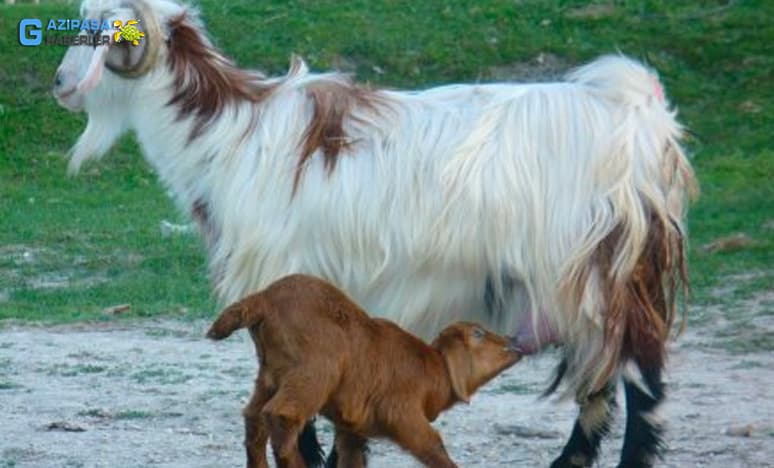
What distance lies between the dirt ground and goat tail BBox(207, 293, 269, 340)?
122cm

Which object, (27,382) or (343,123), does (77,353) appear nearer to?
(27,382)

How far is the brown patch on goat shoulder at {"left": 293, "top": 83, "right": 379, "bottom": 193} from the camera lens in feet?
21.1

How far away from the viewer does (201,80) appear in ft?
22.2

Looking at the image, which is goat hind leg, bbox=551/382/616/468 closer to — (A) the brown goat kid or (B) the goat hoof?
(B) the goat hoof

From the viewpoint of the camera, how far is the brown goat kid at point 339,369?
5754mm

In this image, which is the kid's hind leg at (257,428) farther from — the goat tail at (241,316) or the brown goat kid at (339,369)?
the goat tail at (241,316)

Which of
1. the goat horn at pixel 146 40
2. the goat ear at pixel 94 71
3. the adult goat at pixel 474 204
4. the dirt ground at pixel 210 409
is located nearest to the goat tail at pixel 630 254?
the adult goat at pixel 474 204

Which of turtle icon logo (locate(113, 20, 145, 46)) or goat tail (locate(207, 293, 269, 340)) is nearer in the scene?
goat tail (locate(207, 293, 269, 340))

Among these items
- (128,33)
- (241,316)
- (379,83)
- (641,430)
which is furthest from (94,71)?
(379,83)

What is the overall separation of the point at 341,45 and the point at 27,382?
34.3 ft

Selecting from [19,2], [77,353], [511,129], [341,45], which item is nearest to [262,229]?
[511,129]

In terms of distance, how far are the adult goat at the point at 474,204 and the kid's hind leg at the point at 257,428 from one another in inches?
21.2

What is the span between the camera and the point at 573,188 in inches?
244

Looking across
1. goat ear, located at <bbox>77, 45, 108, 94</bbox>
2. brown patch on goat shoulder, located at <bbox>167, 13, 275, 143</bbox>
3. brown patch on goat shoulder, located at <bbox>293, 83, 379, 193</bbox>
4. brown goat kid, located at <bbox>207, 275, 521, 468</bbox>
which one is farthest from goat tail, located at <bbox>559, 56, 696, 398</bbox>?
goat ear, located at <bbox>77, 45, 108, 94</bbox>
